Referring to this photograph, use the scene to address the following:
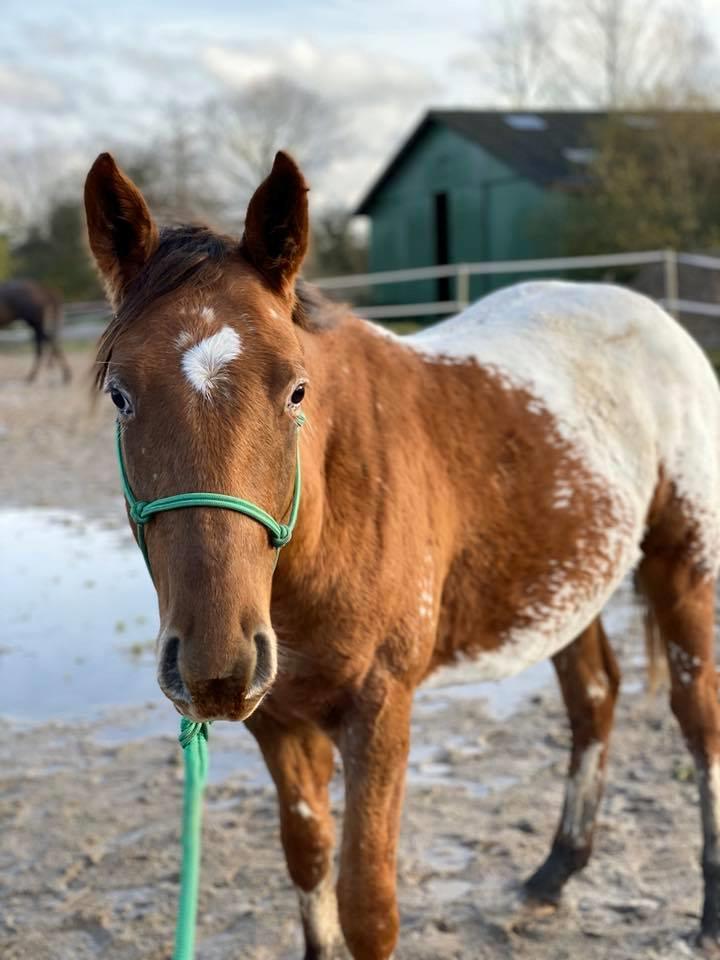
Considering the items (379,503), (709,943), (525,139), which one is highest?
(525,139)

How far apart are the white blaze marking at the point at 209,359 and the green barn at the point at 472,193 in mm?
19628

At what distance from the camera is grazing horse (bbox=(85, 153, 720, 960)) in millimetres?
1658

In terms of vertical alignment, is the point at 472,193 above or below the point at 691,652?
above

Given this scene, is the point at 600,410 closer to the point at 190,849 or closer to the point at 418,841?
the point at 418,841

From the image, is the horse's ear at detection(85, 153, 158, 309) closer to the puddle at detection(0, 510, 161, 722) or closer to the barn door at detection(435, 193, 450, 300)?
the puddle at detection(0, 510, 161, 722)

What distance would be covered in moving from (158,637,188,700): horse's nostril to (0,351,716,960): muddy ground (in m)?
1.03

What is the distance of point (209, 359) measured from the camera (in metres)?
1.70

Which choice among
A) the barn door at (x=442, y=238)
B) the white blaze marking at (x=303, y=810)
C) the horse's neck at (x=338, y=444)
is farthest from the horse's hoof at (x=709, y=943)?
the barn door at (x=442, y=238)

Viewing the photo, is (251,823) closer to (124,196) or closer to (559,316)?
(559,316)

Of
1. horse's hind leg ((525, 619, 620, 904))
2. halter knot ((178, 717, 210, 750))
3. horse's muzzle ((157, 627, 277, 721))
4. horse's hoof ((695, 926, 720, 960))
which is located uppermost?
horse's muzzle ((157, 627, 277, 721))

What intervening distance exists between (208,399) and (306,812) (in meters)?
1.31

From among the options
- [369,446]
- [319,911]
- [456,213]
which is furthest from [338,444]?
[456,213]

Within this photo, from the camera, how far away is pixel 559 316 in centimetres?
317

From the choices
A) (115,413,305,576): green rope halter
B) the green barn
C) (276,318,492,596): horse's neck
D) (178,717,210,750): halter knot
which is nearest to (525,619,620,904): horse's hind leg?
(276,318,492,596): horse's neck
